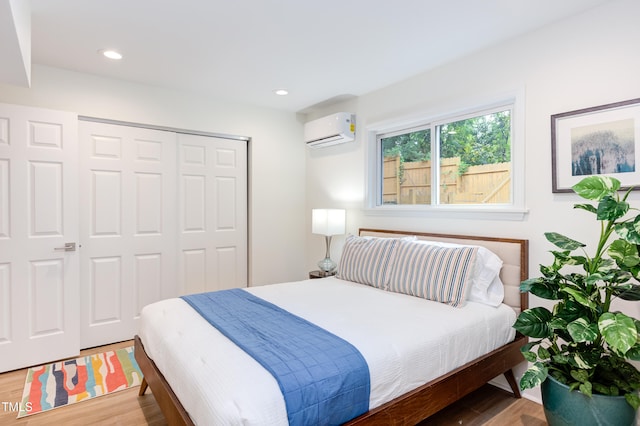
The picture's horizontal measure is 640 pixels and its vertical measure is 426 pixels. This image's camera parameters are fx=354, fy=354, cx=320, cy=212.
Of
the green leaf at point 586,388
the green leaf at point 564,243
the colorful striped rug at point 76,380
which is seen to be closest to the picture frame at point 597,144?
the green leaf at point 564,243

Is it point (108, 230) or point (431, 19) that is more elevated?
point (431, 19)

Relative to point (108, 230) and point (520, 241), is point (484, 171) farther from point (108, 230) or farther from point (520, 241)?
point (108, 230)

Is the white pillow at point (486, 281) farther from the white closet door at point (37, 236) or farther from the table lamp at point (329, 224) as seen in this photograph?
the white closet door at point (37, 236)

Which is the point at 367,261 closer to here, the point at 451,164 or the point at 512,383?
the point at 451,164

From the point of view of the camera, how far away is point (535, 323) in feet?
6.07

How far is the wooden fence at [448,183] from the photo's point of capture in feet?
8.91

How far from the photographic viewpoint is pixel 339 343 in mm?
1646

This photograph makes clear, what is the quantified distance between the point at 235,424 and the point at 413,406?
2.93 feet

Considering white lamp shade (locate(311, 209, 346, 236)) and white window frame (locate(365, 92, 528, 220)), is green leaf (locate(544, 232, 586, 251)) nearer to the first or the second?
white window frame (locate(365, 92, 528, 220))

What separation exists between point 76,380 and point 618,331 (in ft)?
10.8

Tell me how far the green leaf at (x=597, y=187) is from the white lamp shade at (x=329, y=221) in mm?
2222

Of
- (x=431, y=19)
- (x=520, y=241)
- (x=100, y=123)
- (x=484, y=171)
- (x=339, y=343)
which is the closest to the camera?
(x=339, y=343)

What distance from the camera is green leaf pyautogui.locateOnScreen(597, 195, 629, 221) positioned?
5.26 feet

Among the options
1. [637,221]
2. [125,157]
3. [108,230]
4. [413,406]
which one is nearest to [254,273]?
[108,230]
